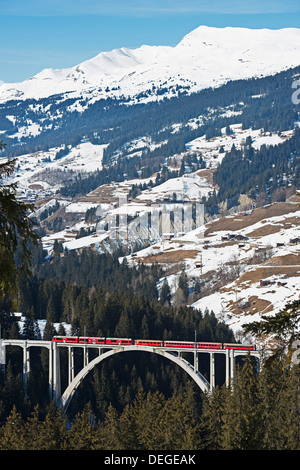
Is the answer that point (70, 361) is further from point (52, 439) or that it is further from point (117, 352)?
point (52, 439)

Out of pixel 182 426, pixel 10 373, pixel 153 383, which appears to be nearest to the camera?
pixel 182 426

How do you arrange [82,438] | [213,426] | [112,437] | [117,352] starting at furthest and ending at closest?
[117,352] → [213,426] → [82,438] → [112,437]

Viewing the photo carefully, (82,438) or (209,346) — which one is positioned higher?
(82,438)

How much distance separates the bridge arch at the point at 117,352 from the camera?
12412 centimetres

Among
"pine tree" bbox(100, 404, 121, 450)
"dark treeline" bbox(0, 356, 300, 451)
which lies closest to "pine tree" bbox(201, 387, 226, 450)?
"dark treeline" bbox(0, 356, 300, 451)

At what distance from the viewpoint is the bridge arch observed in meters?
124

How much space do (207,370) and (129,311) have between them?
18.8 metres

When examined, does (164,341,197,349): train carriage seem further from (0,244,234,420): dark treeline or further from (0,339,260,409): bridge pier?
(0,244,234,420): dark treeline

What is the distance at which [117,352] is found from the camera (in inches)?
5098

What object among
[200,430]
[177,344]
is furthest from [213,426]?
[177,344]

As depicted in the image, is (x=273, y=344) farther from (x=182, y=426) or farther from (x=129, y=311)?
(x=182, y=426)

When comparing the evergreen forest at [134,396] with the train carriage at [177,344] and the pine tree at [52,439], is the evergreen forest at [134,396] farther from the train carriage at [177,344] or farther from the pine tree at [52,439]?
the train carriage at [177,344]

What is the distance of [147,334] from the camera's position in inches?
5630
